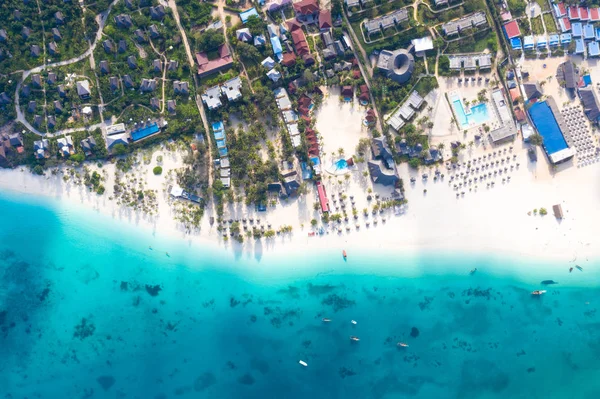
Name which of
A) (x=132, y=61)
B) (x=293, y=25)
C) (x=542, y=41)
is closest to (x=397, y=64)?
(x=293, y=25)

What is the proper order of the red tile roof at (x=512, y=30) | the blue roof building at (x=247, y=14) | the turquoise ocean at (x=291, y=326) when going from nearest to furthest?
1. the blue roof building at (x=247, y=14)
2. the red tile roof at (x=512, y=30)
3. the turquoise ocean at (x=291, y=326)

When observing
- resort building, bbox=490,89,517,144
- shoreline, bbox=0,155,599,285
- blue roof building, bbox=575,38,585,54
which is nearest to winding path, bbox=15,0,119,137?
shoreline, bbox=0,155,599,285

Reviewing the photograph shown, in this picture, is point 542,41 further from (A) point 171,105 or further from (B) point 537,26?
(A) point 171,105

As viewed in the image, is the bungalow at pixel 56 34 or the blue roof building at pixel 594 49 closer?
the bungalow at pixel 56 34

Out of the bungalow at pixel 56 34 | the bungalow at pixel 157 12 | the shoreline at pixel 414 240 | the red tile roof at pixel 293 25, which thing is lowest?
the shoreline at pixel 414 240

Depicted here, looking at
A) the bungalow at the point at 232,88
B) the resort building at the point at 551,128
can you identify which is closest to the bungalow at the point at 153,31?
the bungalow at the point at 232,88

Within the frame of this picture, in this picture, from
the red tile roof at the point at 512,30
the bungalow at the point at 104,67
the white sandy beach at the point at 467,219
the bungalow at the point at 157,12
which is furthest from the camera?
the white sandy beach at the point at 467,219

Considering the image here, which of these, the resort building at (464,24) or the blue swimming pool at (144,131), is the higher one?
the resort building at (464,24)

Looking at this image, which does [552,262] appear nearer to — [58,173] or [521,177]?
[521,177]

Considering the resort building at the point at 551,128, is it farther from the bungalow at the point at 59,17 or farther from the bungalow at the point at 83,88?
the bungalow at the point at 59,17
